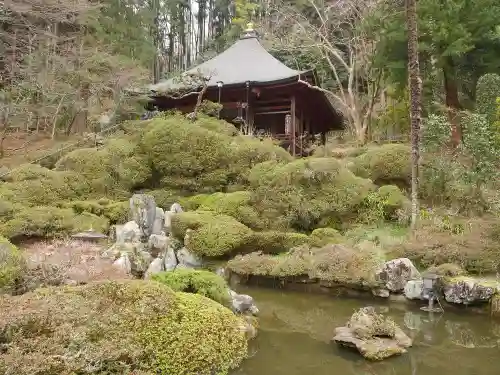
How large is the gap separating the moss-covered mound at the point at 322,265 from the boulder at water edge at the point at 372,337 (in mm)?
2542

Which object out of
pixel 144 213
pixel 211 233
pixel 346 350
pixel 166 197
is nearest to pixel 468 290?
pixel 346 350

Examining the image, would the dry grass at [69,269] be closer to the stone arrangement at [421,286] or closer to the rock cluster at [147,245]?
the rock cluster at [147,245]

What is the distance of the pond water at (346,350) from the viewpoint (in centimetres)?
534

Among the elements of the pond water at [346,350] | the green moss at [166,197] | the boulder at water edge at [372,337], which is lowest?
the pond water at [346,350]

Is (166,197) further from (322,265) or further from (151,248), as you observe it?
(322,265)

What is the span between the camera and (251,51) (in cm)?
2092

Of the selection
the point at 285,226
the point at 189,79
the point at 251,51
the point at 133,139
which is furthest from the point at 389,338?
the point at 251,51

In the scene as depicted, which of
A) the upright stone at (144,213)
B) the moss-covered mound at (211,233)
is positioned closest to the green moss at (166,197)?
the moss-covered mound at (211,233)

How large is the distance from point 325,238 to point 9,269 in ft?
23.1

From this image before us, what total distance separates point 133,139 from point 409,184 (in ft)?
30.4

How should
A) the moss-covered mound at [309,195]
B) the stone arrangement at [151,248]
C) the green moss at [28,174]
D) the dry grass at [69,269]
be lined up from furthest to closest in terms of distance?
the green moss at [28,174], the moss-covered mound at [309,195], the stone arrangement at [151,248], the dry grass at [69,269]

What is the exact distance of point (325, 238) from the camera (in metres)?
10.8

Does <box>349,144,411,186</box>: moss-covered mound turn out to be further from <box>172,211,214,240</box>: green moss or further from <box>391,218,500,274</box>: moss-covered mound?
<box>172,211,214,240</box>: green moss

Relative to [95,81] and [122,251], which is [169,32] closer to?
[95,81]
